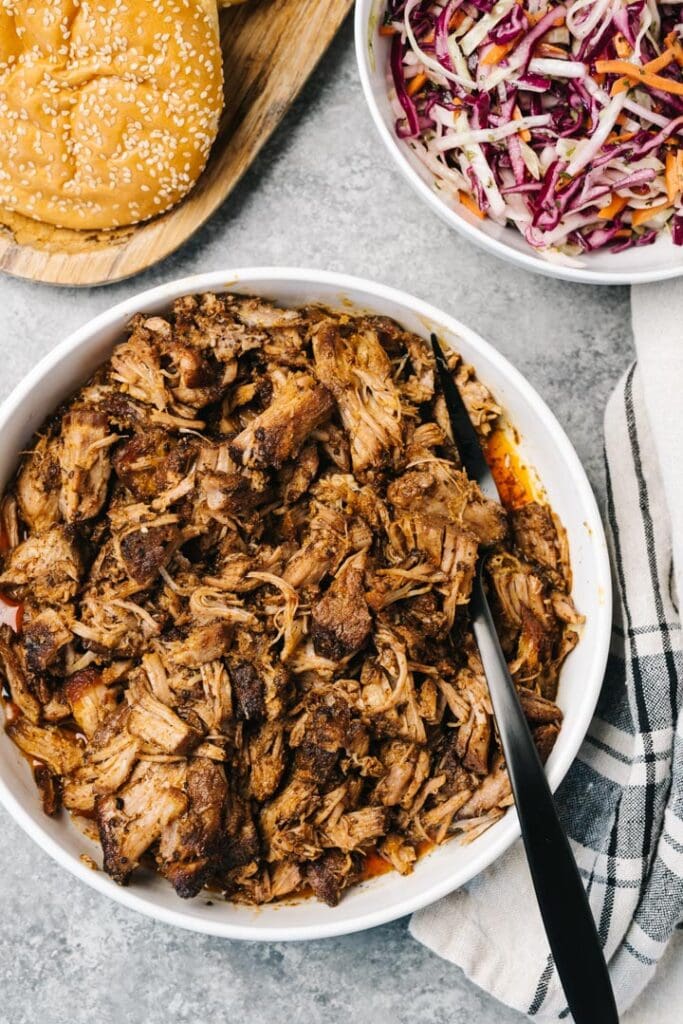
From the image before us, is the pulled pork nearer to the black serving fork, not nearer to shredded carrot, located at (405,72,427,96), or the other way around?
the black serving fork

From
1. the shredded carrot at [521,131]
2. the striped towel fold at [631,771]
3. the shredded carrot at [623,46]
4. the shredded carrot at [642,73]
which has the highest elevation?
the shredded carrot at [623,46]

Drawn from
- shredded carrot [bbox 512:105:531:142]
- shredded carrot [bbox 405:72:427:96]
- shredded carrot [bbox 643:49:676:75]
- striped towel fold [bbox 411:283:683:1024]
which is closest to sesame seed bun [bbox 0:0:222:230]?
shredded carrot [bbox 405:72:427:96]

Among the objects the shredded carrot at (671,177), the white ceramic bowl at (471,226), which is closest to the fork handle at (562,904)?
the white ceramic bowl at (471,226)

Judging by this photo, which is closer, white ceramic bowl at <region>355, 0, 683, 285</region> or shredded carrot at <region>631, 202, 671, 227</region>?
white ceramic bowl at <region>355, 0, 683, 285</region>

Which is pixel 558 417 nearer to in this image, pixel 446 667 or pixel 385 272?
pixel 385 272

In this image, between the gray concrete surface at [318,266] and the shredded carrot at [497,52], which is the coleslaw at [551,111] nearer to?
the shredded carrot at [497,52]

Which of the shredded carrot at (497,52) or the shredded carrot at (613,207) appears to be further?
the shredded carrot at (613,207)
